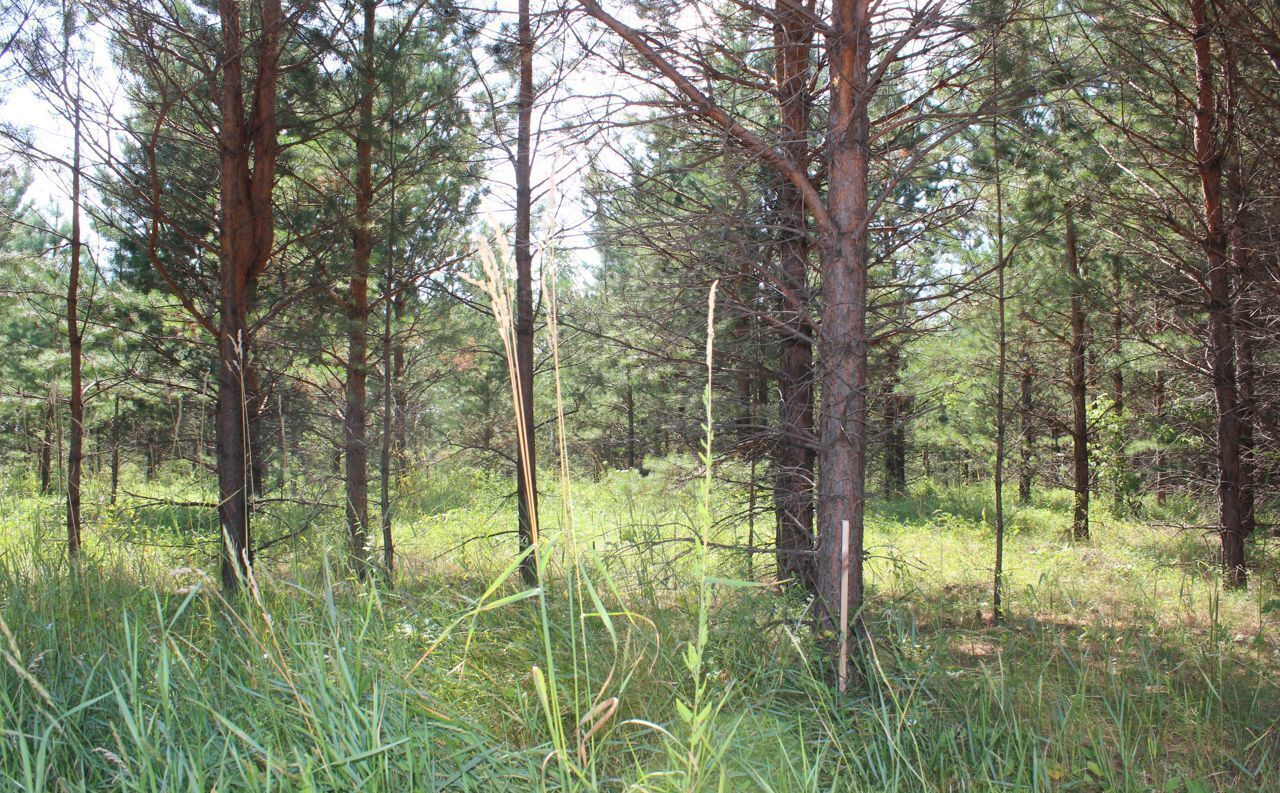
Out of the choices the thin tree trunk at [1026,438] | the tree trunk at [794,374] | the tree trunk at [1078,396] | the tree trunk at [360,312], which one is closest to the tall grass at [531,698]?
the tree trunk at [794,374]

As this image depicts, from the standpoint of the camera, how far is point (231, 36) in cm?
512

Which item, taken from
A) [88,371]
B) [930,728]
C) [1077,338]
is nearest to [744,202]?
[930,728]

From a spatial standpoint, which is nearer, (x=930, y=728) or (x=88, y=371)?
(x=930, y=728)

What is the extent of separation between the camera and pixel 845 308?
12.8 ft

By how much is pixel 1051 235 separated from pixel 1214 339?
2721 mm

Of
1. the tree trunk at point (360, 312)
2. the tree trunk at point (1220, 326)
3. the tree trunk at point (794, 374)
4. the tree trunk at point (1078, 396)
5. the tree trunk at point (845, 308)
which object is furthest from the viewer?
the tree trunk at point (1078, 396)

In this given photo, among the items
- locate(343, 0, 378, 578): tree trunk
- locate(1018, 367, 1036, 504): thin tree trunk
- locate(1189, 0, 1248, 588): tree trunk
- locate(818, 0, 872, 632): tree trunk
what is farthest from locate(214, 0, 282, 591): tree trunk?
locate(1018, 367, 1036, 504): thin tree trunk

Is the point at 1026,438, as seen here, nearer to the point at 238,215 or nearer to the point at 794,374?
the point at 794,374

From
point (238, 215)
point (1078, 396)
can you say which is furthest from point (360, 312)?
point (1078, 396)

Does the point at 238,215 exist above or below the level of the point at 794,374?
above

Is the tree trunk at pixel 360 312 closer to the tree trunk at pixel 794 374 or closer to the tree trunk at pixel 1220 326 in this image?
the tree trunk at pixel 794 374

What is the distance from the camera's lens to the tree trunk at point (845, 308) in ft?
12.7

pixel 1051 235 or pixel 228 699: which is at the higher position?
pixel 1051 235

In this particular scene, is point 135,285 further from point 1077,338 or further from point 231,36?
point 1077,338
